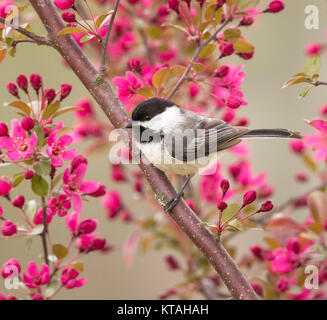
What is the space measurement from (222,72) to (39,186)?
72 centimetres

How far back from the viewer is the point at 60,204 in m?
1.52

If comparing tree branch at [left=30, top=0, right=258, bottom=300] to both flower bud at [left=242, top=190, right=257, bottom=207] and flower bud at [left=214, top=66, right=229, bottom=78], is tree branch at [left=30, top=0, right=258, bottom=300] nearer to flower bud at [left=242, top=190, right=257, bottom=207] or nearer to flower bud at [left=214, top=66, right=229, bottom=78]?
flower bud at [left=242, top=190, right=257, bottom=207]

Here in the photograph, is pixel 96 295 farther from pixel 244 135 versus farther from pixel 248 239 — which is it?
pixel 244 135

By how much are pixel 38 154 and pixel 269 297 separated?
0.90m

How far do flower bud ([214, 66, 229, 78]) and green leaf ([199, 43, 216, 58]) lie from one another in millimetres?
68

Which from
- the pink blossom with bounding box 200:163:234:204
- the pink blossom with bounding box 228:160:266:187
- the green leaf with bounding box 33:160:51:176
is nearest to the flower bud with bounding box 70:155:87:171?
the green leaf with bounding box 33:160:51:176

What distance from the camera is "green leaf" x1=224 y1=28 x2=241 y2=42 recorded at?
65.0 inches

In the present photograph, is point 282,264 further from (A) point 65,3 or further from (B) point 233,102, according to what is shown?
(A) point 65,3

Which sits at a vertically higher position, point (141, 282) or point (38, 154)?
point (38, 154)

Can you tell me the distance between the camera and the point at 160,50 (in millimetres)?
2354

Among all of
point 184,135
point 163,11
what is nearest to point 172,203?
point 184,135

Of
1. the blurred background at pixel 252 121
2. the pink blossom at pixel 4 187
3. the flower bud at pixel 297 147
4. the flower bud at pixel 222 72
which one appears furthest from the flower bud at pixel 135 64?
the blurred background at pixel 252 121

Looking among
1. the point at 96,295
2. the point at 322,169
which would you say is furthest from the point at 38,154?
the point at 96,295

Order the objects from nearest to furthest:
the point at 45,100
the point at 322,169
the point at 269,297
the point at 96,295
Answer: the point at 45,100 → the point at 269,297 → the point at 322,169 → the point at 96,295
